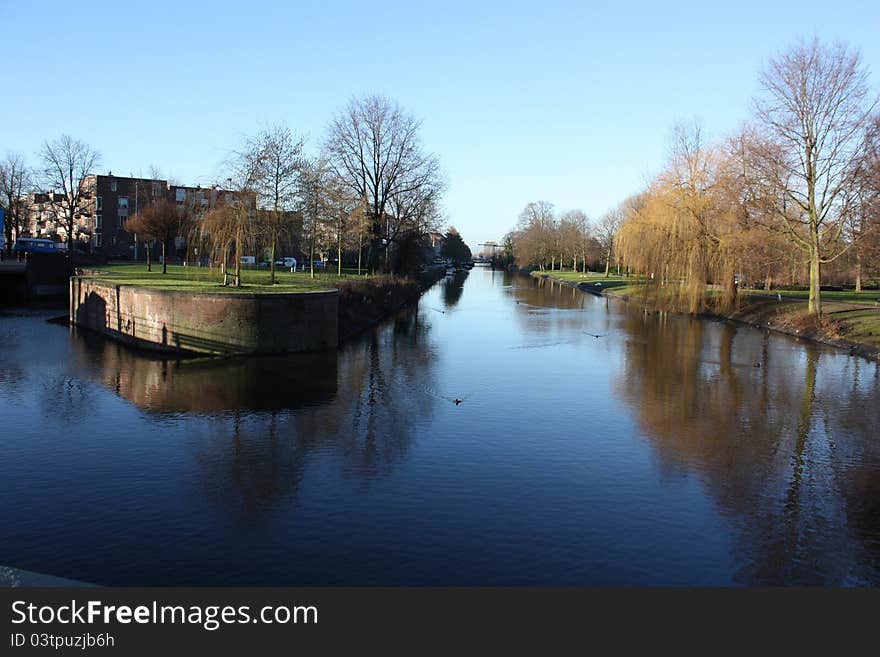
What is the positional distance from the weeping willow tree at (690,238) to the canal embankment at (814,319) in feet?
5.48

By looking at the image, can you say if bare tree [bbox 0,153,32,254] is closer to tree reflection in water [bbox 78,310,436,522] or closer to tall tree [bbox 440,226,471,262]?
tree reflection in water [bbox 78,310,436,522]

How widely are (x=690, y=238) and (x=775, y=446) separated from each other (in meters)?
29.9

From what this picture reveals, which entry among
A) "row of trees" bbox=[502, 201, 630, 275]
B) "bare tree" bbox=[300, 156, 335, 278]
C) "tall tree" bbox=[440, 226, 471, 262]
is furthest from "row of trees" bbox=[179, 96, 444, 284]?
"tall tree" bbox=[440, 226, 471, 262]

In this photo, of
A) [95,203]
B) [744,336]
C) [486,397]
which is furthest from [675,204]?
[95,203]

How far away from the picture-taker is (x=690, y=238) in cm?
4288

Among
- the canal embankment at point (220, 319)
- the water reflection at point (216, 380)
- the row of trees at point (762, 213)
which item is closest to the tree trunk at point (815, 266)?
the row of trees at point (762, 213)

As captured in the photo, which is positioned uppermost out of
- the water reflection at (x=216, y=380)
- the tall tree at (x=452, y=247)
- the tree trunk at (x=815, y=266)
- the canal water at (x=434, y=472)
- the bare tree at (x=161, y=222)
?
the tall tree at (x=452, y=247)

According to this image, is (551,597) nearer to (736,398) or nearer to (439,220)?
(736,398)

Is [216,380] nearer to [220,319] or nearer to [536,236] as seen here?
[220,319]

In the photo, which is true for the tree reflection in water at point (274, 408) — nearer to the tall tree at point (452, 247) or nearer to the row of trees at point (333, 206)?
the row of trees at point (333, 206)

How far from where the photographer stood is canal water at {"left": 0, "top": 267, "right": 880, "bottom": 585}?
928 cm

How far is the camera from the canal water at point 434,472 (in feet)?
30.5

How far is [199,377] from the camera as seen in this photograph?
21.1 m

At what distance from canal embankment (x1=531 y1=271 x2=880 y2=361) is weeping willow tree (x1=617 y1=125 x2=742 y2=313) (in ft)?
5.48
